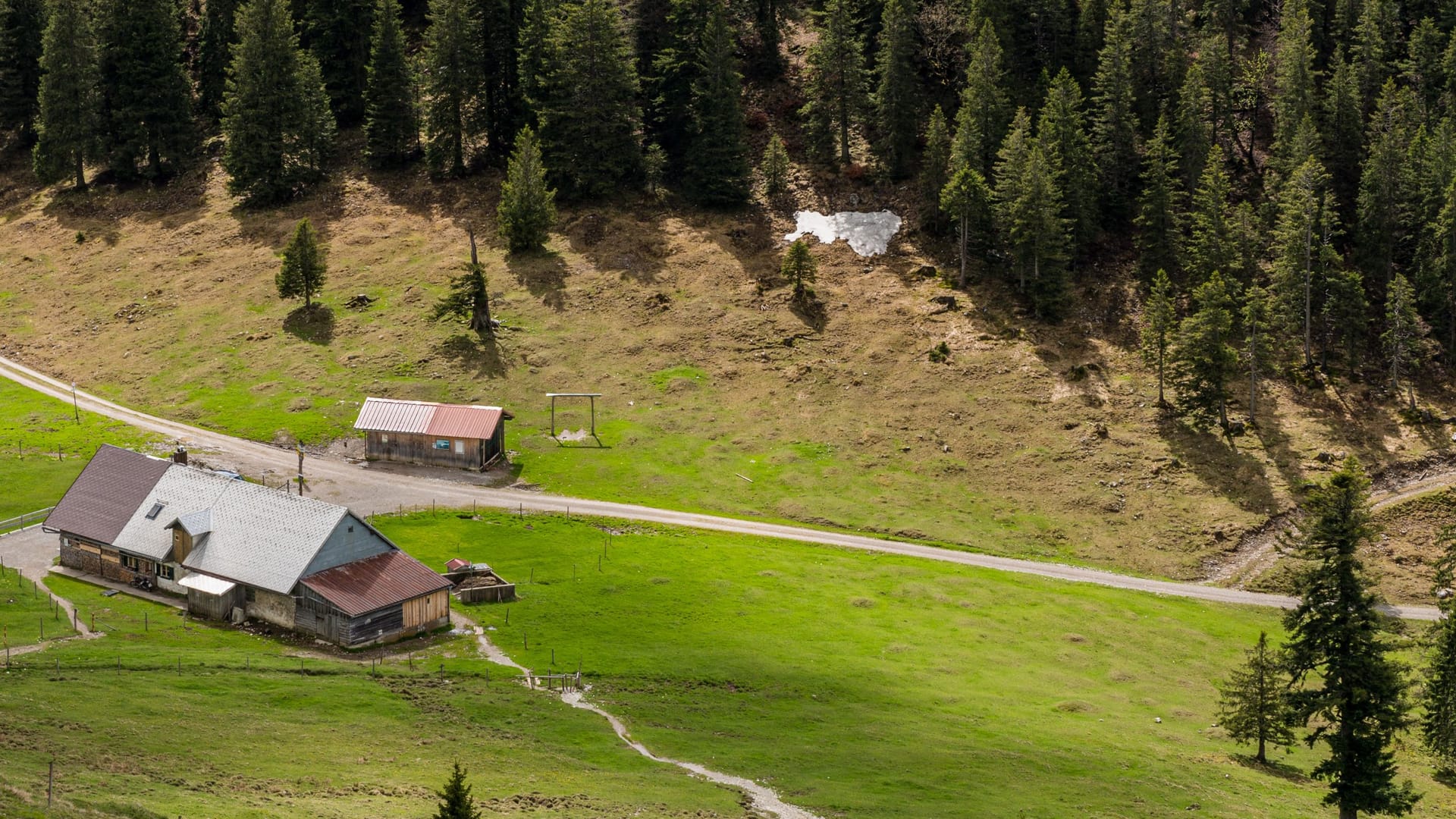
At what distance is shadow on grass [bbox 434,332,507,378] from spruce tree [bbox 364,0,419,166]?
108 ft

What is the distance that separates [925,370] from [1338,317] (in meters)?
35.1

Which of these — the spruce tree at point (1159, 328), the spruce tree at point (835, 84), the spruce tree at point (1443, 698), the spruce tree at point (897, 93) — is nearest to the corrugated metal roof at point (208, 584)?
the spruce tree at point (1443, 698)

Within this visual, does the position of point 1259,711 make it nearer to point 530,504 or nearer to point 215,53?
point 530,504

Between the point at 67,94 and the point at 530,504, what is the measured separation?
82.6 m

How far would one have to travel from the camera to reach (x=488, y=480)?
333 feet

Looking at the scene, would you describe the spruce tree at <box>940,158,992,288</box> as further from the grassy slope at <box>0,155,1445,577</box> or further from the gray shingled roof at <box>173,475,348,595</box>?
the gray shingled roof at <box>173,475,348,595</box>

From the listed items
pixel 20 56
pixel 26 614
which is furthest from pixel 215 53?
pixel 26 614

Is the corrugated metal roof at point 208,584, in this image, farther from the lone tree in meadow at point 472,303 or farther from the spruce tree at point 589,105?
the spruce tree at point 589,105

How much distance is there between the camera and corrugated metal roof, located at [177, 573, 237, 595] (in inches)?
3000

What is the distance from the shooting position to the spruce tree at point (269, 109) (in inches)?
5384

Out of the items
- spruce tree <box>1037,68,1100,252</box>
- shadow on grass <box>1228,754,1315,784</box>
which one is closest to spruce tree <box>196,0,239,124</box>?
spruce tree <box>1037,68,1100,252</box>

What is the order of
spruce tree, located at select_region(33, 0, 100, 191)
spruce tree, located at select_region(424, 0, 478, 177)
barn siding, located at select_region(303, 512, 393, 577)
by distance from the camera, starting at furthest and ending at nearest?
spruce tree, located at select_region(33, 0, 100, 191)
spruce tree, located at select_region(424, 0, 478, 177)
barn siding, located at select_region(303, 512, 393, 577)

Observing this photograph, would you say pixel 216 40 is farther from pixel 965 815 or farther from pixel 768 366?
pixel 965 815

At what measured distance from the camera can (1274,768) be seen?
65875 millimetres
